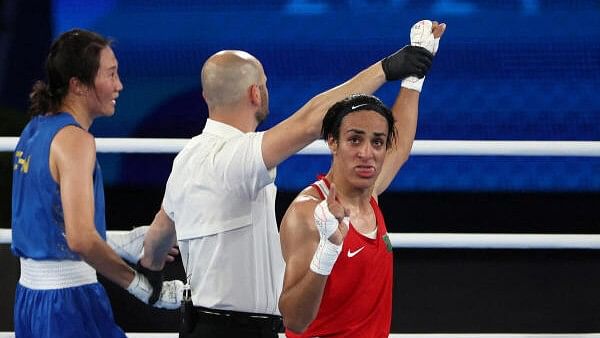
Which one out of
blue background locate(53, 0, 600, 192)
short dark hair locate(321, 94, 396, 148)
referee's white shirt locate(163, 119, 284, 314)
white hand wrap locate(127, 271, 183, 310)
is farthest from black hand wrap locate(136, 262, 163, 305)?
blue background locate(53, 0, 600, 192)

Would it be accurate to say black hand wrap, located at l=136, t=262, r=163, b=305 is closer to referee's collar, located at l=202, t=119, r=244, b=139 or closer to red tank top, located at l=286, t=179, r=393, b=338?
referee's collar, located at l=202, t=119, r=244, b=139

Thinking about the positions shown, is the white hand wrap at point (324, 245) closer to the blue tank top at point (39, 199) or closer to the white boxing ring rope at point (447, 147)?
the blue tank top at point (39, 199)

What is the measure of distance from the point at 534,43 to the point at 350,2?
1.04 metres

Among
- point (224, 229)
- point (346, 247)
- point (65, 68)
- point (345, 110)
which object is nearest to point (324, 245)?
point (346, 247)

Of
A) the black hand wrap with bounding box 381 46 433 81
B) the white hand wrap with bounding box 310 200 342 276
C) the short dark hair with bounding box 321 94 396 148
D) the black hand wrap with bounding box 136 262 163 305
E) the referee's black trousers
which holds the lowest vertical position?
the referee's black trousers

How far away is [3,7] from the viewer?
6.13 metres

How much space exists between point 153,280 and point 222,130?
541mm

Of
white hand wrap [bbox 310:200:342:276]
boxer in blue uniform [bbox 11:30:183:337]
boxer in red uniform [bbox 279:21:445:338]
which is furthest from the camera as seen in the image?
boxer in blue uniform [bbox 11:30:183:337]

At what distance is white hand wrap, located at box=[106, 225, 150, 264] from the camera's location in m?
3.33

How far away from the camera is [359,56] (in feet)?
19.5

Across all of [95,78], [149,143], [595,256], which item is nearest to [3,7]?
[149,143]

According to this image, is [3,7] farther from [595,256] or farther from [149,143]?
[595,256]

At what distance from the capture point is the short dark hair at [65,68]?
121 inches

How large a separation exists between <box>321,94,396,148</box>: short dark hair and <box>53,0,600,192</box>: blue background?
3.15 metres
